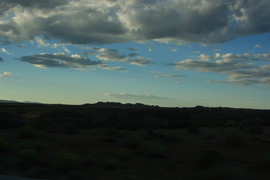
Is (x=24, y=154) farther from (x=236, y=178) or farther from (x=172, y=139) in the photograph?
(x=172, y=139)


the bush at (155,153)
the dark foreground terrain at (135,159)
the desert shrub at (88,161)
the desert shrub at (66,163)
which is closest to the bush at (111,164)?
the dark foreground terrain at (135,159)

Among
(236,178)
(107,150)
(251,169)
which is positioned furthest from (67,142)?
(236,178)

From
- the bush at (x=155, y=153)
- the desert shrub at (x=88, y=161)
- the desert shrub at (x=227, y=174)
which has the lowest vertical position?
the desert shrub at (x=88, y=161)

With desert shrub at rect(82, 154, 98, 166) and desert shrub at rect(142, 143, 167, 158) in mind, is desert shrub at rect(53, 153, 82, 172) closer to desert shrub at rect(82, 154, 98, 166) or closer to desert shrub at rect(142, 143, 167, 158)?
desert shrub at rect(82, 154, 98, 166)

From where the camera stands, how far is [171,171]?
13328 mm

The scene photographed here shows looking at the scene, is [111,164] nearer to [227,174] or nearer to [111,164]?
[111,164]

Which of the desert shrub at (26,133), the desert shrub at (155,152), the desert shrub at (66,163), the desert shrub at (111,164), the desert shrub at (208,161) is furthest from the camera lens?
the desert shrub at (26,133)

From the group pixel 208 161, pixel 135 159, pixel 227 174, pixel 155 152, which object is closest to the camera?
pixel 227 174

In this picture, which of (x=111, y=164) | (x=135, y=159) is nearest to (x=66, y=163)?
(x=111, y=164)

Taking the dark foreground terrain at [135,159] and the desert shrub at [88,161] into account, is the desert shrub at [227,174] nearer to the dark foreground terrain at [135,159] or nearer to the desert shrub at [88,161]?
the dark foreground terrain at [135,159]

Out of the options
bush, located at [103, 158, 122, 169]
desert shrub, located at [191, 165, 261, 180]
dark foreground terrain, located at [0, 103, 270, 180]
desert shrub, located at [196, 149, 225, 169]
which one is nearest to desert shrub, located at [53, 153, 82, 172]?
dark foreground terrain, located at [0, 103, 270, 180]

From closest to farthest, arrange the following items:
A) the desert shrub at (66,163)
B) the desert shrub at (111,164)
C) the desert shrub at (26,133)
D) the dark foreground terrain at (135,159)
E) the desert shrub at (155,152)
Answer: the dark foreground terrain at (135,159)
the desert shrub at (66,163)
the desert shrub at (111,164)
the desert shrub at (155,152)
the desert shrub at (26,133)

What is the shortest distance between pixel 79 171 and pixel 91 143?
8482 mm

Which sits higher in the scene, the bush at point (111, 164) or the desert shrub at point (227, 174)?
the desert shrub at point (227, 174)
